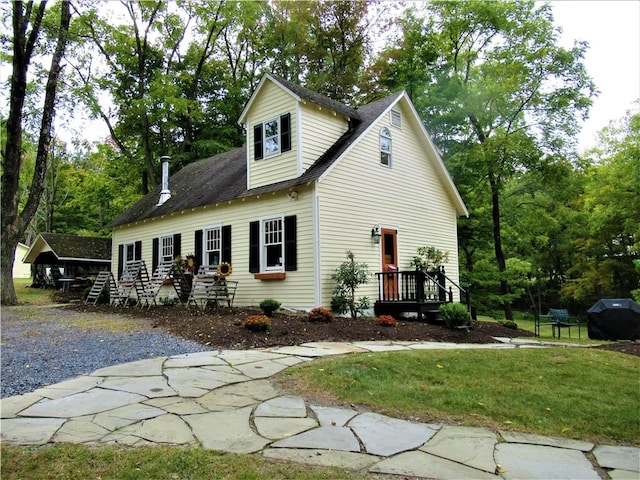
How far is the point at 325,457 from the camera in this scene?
2.93 metres

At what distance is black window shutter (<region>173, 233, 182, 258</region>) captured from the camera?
48.0 feet

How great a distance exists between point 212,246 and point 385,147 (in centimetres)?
600

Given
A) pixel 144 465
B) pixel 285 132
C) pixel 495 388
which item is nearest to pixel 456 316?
pixel 495 388

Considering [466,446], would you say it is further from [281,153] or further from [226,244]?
[226,244]

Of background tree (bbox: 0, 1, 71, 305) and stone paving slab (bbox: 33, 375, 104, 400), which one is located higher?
background tree (bbox: 0, 1, 71, 305)

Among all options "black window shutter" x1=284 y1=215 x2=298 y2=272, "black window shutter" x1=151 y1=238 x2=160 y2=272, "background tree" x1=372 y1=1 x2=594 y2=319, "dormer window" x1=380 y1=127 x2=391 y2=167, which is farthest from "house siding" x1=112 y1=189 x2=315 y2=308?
"background tree" x1=372 y1=1 x2=594 y2=319

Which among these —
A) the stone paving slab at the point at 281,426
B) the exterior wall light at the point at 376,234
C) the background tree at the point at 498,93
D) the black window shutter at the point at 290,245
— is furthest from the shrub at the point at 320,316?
the background tree at the point at 498,93

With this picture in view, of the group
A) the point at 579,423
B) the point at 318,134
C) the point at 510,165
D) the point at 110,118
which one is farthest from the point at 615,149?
the point at 110,118

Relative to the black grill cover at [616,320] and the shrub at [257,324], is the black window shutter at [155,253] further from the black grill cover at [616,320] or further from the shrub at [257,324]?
the black grill cover at [616,320]

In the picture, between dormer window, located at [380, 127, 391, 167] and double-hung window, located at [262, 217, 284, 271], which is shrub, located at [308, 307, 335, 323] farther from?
dormer window, located at [380, 127, 391, 167]

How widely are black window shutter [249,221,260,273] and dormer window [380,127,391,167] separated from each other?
4.06m

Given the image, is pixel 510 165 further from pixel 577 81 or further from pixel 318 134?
pixel 318 134

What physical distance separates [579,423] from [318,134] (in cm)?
921

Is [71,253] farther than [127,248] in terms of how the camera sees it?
Yes
